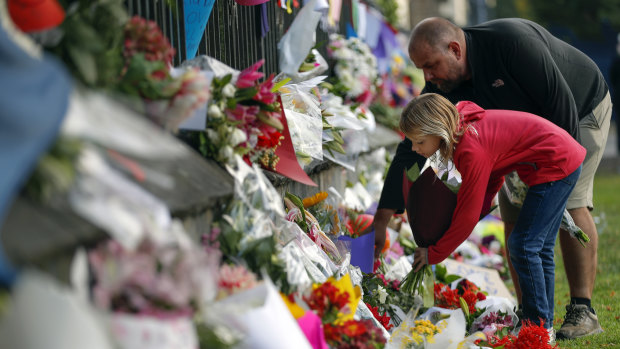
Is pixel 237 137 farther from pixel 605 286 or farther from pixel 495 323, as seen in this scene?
pixel 605 286

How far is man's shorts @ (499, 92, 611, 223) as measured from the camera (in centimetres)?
427

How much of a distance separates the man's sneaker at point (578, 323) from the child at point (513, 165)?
238 millimetres

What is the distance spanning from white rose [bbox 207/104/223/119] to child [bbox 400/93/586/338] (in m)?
1.16

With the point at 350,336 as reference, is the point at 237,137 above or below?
above

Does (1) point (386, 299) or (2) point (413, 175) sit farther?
(1) point (386, 299)

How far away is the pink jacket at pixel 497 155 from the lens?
3.53 metres

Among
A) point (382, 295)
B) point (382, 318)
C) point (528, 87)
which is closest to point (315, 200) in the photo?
point (382, 295)

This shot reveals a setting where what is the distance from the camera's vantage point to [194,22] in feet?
11.0

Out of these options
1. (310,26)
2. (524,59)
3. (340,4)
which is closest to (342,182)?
(310,26)

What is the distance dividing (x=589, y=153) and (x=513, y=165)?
0.75m

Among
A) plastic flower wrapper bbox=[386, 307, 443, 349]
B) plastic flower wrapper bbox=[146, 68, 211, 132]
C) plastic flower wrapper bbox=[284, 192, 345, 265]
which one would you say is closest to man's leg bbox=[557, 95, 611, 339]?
plastic flower wrapper bbox=[386, 307, 443, 349]

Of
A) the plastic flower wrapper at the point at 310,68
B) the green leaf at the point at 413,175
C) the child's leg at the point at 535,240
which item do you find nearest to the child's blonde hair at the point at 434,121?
the green leaf at the point at 413,175

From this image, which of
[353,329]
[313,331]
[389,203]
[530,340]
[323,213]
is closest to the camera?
[313,331]

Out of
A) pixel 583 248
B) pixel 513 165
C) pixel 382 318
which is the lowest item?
pixel 583 248
